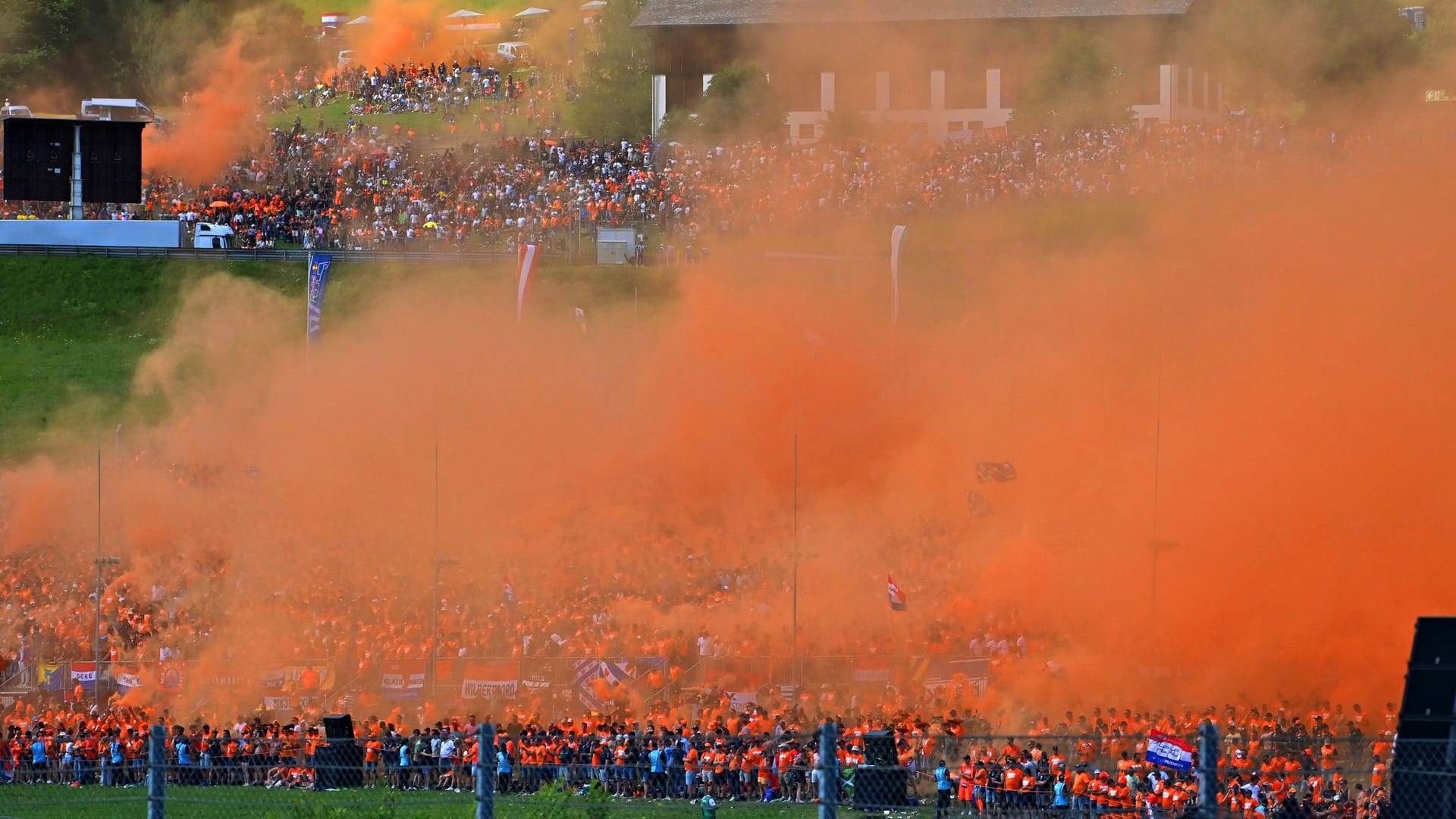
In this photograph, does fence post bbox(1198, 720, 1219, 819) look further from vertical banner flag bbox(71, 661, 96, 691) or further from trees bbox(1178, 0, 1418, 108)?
trees bbox(1178, 0, 1418, 108)

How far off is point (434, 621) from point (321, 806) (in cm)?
1361

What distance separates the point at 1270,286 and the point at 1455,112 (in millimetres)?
8658

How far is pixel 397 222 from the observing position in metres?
45.0

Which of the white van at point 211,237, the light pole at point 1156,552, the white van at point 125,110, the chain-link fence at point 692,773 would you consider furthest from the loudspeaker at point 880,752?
the white van at point 125,110

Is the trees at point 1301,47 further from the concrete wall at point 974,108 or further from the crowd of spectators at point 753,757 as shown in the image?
the crowd of spectators at point 753,757

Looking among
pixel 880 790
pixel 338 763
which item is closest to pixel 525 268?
pixel 338 763

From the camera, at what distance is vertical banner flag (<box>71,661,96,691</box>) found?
23609mm

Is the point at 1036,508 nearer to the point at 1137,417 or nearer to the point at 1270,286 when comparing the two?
the point at 1137,417

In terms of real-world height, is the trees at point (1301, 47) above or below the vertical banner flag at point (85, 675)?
above

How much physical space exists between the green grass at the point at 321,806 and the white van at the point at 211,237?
1070 inches

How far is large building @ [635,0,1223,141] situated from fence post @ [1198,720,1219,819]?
43427mm

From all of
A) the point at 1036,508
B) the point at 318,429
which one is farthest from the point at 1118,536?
the point at 318,429

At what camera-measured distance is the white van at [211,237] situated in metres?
43.9

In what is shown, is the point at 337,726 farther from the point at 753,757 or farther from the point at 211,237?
the point at 211,237
